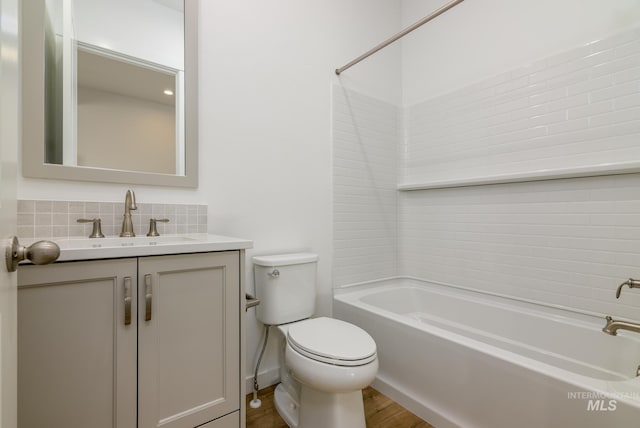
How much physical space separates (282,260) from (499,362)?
1.08 meters

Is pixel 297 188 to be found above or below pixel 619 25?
below

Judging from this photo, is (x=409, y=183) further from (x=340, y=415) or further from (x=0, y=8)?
(x=0, y=8)

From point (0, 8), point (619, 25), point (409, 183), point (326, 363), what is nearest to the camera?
point (0, 8)

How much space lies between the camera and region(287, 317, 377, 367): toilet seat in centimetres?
115

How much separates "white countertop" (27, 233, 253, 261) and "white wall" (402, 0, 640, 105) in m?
1.99

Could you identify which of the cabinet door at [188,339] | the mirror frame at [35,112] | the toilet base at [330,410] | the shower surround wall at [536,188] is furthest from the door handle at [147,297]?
the shower surround wall at [536,188]

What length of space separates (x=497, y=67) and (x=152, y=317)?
7.74 feet

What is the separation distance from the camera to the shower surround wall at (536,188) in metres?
1.45

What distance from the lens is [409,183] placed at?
2.40 m

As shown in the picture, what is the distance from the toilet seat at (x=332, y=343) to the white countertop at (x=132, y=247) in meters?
0.51

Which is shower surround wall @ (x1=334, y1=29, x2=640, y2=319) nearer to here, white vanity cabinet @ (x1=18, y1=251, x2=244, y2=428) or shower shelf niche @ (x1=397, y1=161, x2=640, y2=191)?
shower shelf niche @ (x1=397, y1=161, x2=640, y2=191)

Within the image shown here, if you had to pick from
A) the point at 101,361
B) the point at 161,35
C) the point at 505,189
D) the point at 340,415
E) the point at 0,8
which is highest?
the point at 161,35

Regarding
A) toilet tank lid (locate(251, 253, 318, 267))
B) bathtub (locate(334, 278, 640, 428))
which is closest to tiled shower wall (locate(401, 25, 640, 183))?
bathtub (locate(334, 278, 640, 428))

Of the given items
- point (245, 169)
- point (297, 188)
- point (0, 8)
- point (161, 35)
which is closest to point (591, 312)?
point (297, 188)
